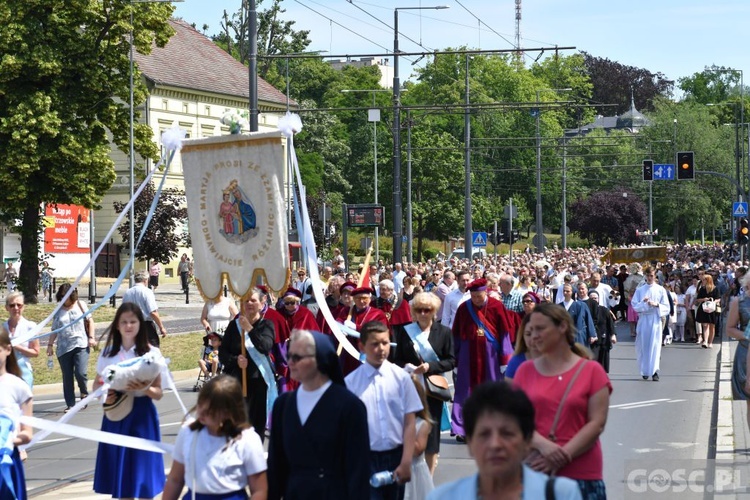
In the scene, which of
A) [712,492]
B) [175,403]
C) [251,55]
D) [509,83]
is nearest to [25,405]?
[712,492]

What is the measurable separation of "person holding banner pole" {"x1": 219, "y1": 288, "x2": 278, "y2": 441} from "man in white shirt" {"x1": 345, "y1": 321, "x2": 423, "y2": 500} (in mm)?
4155

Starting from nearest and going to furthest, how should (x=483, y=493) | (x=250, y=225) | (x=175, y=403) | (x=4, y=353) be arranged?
(x=483, y=493), (x=4, y=353), (x=250, y=225), (x=175, y=403)

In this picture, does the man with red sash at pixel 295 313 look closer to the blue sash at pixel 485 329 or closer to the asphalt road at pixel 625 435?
the blue sash at pixel 485 329

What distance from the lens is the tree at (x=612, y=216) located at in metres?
102

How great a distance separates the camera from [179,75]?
62688 mm

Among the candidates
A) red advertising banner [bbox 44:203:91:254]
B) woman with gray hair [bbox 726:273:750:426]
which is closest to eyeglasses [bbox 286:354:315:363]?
woman with gray hair [bbox 726:273:750:426]

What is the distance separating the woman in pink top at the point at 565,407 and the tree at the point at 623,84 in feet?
424

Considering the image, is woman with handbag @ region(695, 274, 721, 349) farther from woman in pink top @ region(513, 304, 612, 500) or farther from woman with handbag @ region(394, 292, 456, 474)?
woman in pink top @ region(513, 304, 612, 500)

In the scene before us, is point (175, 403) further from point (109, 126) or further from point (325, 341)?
point (109, 126)

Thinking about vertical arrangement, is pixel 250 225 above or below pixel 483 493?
above

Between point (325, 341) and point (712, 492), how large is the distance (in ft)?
17.9

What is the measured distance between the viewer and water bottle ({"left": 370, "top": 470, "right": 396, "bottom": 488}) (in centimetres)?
694

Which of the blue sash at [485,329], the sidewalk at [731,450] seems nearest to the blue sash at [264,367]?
the blue sash at [485,329]

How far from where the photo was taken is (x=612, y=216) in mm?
102688
